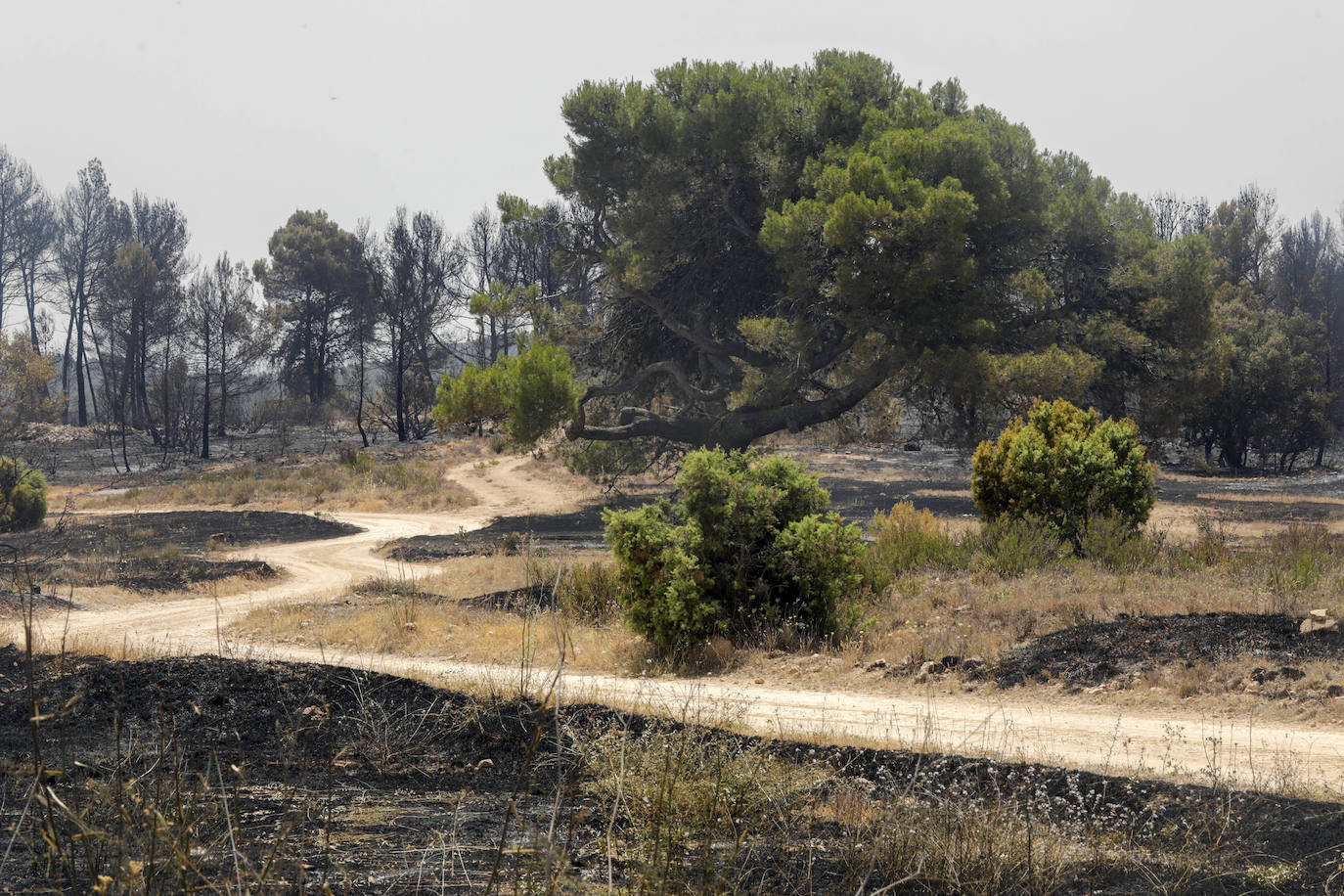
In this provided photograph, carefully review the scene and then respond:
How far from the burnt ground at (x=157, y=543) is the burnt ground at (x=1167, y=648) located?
1177 cm

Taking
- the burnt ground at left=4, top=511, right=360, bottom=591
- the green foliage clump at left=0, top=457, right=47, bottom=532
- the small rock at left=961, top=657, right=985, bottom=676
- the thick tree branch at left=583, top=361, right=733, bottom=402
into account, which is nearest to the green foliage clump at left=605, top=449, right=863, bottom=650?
the small rock at left=961, top=657, right=985, bottom=676

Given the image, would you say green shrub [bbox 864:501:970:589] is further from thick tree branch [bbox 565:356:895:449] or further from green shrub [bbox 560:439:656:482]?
green shrub [bbox 560:439:656:482]

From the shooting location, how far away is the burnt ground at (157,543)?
16.5m

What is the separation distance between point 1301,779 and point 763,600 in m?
5.86

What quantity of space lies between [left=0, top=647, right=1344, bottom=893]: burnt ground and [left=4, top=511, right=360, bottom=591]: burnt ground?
729 centimetres

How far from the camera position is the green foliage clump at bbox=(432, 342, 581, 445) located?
73.7 feet

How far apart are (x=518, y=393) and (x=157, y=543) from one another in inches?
329

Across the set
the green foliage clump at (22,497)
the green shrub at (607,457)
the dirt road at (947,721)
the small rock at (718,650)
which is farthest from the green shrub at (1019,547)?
the green foliage clump at (22,497)

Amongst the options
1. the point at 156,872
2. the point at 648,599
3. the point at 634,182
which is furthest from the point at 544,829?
the point at 634,182

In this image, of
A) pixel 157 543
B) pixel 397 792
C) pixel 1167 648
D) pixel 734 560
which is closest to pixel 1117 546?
pixel 1167 648

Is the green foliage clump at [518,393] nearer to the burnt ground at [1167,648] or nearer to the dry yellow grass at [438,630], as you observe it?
the dry yellow grass at [438,630]

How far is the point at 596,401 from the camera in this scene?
101 ft

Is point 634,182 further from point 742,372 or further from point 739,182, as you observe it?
point 742,372

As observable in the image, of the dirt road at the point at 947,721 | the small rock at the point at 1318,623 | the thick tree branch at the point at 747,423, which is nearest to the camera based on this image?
the dirt road at the point at 947,721
